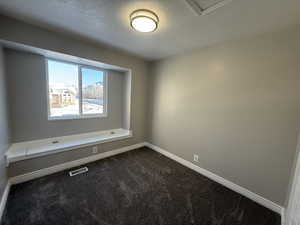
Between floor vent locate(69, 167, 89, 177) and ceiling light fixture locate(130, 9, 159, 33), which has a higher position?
ceiling light fixture locate(130, 9, 159, 33)

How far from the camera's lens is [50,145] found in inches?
95.7

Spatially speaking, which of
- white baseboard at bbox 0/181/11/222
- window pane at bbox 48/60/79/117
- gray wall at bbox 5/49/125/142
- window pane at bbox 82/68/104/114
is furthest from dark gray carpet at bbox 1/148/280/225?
window pane at bbox 82/68/104/114

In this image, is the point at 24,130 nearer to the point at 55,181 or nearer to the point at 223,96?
the point at 55,181

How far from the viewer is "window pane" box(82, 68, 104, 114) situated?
10.1 feet

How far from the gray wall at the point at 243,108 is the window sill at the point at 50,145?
1.79 metres

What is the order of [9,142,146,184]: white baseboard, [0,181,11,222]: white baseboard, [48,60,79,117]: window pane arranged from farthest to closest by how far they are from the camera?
[48,60,79,117]: window pane < [9,142,146,184]: white baseboard < [0,181,11,222]: white baseboard

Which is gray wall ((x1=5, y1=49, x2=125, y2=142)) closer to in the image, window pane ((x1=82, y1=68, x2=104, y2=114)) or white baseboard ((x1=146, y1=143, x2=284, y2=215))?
window pane ((x1=82, y1=68, x2=104, y2=114))

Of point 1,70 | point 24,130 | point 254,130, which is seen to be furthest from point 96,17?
point 254,130

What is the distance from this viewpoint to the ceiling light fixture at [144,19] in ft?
4.82

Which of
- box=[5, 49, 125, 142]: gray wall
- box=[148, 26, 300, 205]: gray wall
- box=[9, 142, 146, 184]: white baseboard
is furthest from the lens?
box=[5, 49, 125, 142]: gray wall

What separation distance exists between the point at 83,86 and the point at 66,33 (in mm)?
1189

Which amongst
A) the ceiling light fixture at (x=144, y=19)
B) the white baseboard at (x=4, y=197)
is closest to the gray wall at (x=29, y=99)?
the white baseboard at (x=4, y=197)

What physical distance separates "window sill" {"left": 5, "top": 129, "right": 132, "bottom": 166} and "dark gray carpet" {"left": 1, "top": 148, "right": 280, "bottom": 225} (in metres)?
0.42

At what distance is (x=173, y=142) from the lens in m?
3.00
